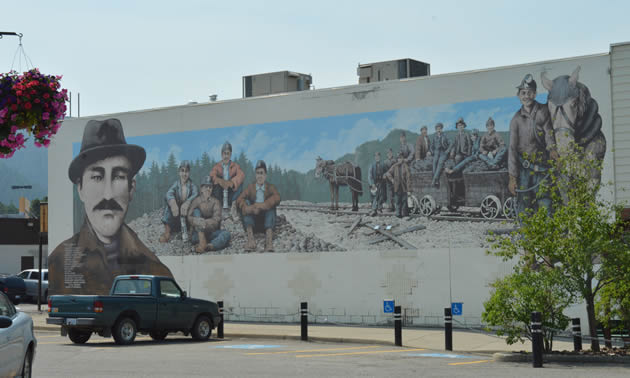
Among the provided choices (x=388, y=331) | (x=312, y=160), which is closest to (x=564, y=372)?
(x=388, y=331)

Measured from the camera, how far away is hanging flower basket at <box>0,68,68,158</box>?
37.8ft

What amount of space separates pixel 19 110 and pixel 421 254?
1642 cm

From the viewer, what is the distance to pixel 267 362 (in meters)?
17.0

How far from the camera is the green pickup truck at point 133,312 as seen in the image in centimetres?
Result: 2047

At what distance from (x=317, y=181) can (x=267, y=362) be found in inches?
472

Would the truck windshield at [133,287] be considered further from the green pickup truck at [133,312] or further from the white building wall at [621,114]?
the white building wall at [621,114]

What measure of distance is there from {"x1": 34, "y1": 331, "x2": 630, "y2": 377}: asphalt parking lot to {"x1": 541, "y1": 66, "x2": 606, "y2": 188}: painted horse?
23.8 ft

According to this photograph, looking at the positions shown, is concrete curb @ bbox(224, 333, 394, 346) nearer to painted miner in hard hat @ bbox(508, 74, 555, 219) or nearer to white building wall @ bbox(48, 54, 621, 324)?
white building wall @ bbox(48, 54, 621, 324)

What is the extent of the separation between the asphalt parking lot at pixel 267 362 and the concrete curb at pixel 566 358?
1.47ft

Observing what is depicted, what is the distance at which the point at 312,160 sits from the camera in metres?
28.6

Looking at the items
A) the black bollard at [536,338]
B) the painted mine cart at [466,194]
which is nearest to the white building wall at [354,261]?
the painted mine cart at [466,194]

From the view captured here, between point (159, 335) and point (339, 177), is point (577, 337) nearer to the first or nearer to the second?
point (159, 335)

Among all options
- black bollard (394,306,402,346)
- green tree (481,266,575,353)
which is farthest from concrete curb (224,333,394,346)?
green tree (481,266,575,353)

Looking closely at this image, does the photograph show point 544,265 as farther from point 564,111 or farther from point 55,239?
point 55,239
